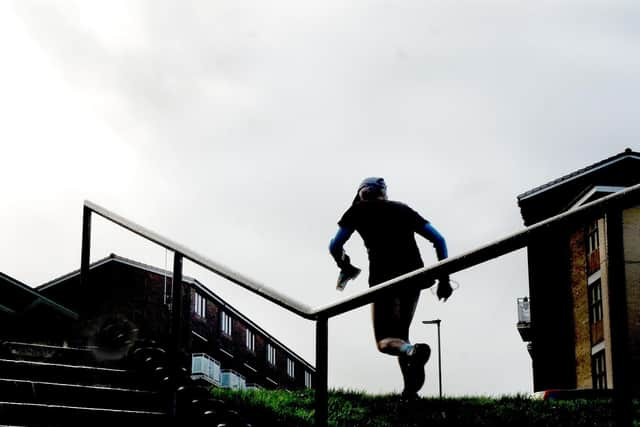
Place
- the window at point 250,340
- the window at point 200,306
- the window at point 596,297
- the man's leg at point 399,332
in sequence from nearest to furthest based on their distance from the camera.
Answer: the window at point 596,297, the man's leg at point 399,332, the window at point 200,306, the window at point 250,340

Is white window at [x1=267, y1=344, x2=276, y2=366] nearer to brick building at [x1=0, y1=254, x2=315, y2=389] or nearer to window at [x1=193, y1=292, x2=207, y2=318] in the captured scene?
brick building at [x1=0, y1=254, x2=315, y2=389]

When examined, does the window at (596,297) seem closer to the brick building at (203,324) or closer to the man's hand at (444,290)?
the man's hand at (444,290)

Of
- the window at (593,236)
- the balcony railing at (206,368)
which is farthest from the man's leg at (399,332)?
the balcony railing at (206,368)

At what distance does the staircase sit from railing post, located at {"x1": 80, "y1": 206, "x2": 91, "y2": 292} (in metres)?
0.91

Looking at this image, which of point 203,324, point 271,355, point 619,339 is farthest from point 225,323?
point 619,339

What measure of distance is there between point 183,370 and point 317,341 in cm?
181

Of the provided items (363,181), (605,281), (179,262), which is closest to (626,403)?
(605,281)

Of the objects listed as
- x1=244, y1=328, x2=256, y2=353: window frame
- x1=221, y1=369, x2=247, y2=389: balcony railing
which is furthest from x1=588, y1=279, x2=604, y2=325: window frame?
x1=244, y1=328, x2=256, y2=353: window frame

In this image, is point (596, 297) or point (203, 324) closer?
point (596, 297)

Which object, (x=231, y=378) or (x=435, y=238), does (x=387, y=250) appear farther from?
(x=231, y=378)

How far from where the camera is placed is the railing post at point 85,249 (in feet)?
25.8

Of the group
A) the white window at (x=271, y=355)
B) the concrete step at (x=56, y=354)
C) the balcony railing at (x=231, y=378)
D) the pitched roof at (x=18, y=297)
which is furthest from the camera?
the white window at (x=271, y=355)

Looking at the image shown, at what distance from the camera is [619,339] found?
3840 millimetres

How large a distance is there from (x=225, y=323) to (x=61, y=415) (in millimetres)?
57709
